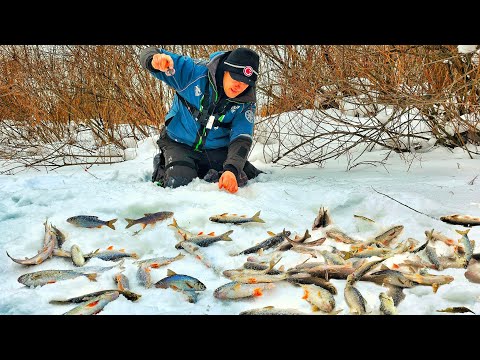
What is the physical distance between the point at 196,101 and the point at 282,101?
223cm

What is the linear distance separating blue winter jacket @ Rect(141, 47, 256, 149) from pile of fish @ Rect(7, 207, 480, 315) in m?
1.42

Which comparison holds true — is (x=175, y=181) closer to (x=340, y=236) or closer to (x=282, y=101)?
(x=340, y=236)

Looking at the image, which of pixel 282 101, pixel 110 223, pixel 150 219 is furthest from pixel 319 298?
pixel 282 101

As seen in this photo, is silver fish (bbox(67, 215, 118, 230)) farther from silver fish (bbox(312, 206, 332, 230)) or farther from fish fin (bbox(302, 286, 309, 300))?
A: fish fin (bbox(302, 286, 309, 300))

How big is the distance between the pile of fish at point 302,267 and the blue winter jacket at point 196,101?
142 centimetres

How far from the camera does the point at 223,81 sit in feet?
14.0

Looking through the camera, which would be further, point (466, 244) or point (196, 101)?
point (196, 101)

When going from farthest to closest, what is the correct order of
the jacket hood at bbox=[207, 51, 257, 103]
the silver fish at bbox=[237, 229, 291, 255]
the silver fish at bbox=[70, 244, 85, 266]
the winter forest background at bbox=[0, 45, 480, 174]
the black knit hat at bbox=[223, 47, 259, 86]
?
the winter forest background at bbox=[0, 45, 480, 174] < the jacket hood at bbox=[207, 51, 257, 103] < the black knit hat at bbox=[223, 47, 259, 86] < the silver fish at bbox=[237, 229, 291, 255] < the silver fish at bbox=[70, 244, 85, 266]

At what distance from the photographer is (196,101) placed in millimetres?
4453

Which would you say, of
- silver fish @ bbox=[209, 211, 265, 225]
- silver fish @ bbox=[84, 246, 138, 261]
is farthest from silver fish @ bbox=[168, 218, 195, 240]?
silver fish @ bbox=[84, 246, 138, 261]

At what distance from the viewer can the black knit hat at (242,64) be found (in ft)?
13.4

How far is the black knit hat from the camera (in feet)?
13.4

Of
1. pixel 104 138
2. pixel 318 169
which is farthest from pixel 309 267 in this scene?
pixel 104 138

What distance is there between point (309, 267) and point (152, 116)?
17.4 ft
